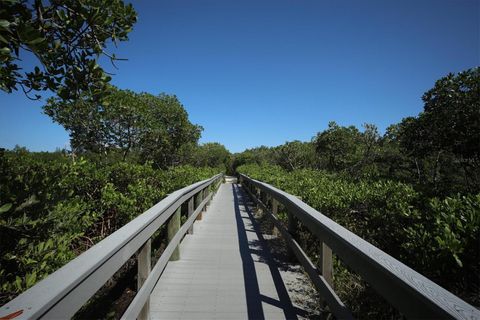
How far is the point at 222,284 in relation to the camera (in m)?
3.58

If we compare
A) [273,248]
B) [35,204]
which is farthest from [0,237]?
[273,248]

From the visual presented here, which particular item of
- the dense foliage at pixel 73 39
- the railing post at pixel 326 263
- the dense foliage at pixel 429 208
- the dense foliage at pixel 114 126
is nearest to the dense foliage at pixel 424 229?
the dense foliage at pixel 429 208

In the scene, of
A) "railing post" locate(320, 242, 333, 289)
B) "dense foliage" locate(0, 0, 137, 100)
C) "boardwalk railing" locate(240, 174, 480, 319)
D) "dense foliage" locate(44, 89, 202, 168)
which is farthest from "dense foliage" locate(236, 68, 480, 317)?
"dense foliage" locate(44, 89, 202, 168)

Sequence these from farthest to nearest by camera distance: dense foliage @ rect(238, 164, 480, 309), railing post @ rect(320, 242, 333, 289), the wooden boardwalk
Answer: the wooden boardwalk, railing post @ rect(320, 242, 333, 289), dense foliage @ rect(238, 164, 480, 309)

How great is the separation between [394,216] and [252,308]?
1.73 meters

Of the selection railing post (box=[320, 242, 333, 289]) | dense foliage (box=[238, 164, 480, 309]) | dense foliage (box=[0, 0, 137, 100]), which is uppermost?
dense foliage (box=[0, 0, 137, 100])

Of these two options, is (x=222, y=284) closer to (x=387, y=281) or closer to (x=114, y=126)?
(x=387, y=281)

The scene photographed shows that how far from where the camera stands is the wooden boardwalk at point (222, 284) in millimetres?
2927

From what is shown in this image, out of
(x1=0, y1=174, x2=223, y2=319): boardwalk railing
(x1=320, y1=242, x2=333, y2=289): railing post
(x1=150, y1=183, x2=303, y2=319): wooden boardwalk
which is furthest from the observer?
(x1=150, y1=183, x2=303, y2=319): wooden boardwalk

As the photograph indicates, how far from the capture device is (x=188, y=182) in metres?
7.21

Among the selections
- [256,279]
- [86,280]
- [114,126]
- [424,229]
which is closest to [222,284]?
[256,279]

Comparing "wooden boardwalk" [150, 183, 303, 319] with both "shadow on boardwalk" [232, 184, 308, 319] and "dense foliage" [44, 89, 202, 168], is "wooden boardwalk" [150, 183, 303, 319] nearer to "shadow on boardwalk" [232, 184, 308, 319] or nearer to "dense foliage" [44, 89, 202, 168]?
"shadow on boardwalk" [232, 184, 308, 319]

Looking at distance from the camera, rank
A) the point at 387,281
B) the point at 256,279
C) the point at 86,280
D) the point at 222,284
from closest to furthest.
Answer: the point at 86,280 → the point at 387,281 → the point at 222,284 → the point at 256,279

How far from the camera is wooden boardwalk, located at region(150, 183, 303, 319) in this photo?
9.60 feet
